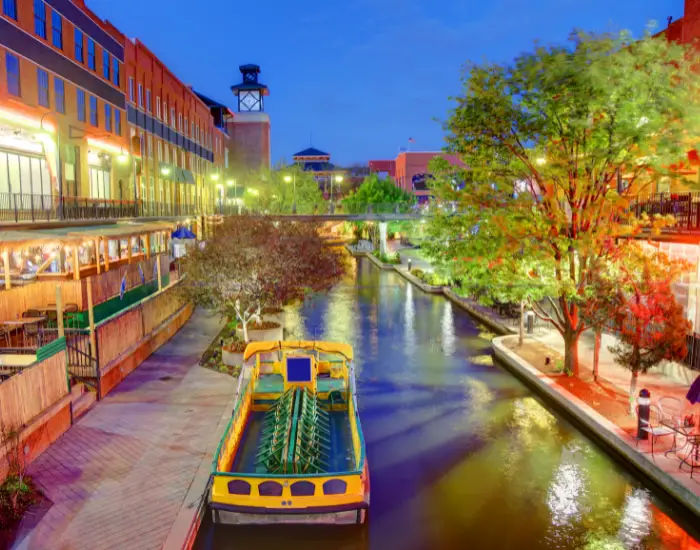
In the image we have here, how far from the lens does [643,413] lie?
1319 centimetres

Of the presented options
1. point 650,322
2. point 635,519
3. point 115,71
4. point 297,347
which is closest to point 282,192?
point 115,71

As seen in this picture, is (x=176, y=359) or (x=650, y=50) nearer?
(x=650, y=50)

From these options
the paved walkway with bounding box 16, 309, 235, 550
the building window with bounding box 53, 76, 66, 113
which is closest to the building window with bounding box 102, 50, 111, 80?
the building window with bounding box 53, 76, 66, 113

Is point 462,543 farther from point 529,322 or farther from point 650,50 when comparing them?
point 529,322

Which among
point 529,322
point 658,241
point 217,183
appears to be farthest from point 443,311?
point 217,183

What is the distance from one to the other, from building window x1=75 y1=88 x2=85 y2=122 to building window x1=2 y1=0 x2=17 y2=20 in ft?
22.1

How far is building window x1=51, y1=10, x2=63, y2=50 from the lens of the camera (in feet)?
88.0

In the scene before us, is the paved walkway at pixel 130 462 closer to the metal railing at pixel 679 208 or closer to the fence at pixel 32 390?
the fence at pixel 32 390

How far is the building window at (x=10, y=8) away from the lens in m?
22.7

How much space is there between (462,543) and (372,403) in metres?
7.64

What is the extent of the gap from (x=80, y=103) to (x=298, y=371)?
22.1 metres

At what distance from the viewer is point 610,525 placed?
11141 mm

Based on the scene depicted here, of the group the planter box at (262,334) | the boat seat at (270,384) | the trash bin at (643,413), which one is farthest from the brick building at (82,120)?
the trash bin at (643,413)

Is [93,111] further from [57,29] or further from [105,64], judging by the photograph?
[57,29]
